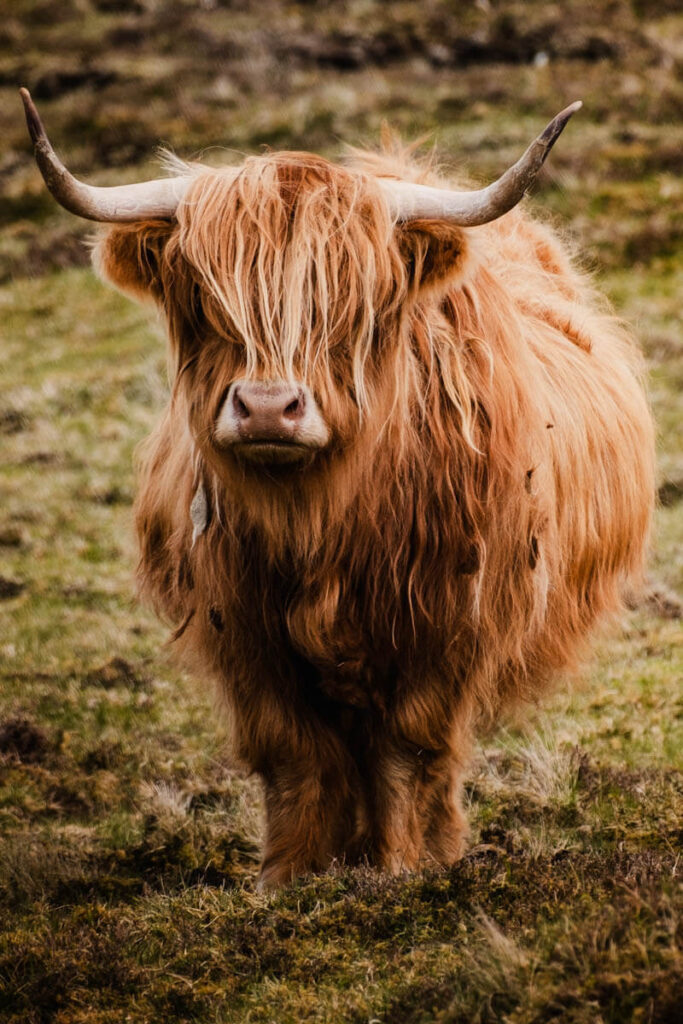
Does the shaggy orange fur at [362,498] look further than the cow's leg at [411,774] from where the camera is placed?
No

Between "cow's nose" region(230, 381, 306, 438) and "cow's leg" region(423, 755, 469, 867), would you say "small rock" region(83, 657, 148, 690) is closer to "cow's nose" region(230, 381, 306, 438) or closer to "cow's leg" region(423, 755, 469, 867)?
"cow's leg" region(423, 755, 469, 867)

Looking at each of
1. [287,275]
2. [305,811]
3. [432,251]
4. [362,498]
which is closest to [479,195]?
[432,251]

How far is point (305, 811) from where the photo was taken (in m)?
3.82

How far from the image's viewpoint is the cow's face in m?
3.05

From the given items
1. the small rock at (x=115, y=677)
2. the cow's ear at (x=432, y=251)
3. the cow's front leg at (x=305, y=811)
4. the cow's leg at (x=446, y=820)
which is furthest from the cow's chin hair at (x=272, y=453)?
the small rock at (x=115, y=677)

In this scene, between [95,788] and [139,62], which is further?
[139,62]

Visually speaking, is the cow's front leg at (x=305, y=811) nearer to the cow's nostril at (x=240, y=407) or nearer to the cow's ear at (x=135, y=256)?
the cow's nostril at (x=240, y=407)

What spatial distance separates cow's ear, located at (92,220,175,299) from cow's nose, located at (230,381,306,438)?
0.58m

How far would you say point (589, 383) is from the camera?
4277 millimetres

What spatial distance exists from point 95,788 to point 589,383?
101 inches

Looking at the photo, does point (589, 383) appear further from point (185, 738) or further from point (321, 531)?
point (185, 738)

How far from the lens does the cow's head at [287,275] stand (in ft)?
9.88

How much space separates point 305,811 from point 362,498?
1.10 m

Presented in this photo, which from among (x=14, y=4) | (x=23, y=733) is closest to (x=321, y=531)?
(x=23, y=733)
